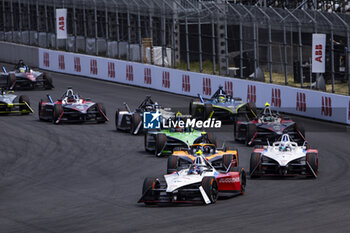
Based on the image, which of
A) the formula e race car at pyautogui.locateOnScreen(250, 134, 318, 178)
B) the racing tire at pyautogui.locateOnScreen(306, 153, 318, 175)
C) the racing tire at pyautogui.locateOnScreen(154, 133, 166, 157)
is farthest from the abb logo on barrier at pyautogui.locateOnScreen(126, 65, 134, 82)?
the racing tire at pyautogui.locateOnScreen(306, 153, 318, 175)

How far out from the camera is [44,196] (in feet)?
65.8

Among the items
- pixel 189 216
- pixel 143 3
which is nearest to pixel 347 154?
pixel 189 216

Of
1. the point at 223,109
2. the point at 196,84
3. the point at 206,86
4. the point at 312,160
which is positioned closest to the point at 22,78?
the point at 196,84

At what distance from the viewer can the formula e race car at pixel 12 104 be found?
1393 inches

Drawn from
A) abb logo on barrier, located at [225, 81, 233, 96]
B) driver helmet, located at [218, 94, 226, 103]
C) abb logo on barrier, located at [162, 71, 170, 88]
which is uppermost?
driver helmet, located at [218, 94, 226, 103]

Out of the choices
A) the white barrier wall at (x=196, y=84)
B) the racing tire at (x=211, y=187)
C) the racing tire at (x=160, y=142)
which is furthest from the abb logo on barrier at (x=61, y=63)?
the racing tire at (x=211, y=187)

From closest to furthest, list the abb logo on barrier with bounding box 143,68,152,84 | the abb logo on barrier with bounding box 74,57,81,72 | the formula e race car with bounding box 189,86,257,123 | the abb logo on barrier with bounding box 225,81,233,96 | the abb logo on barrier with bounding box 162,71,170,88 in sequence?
Answer: the formula e race car with bounding box 189,86,257,123 → the abb logo on barrier with bounding box 225,81,233,96 → the abb logo on barrier with bounding box 162,71,170,88 → the abb logo on barrier with bounding box 143,68,152,84 → the abb logo on barrier with bounding box 74,57,81,72

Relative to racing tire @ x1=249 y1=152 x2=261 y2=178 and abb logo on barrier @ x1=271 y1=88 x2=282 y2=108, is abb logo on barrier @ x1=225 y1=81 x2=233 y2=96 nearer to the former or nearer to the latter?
abb logo on barrier @ x1=271 y1=88 x2=282 y2=108

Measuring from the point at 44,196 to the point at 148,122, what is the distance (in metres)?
8.71

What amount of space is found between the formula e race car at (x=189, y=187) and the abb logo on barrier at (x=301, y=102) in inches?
616

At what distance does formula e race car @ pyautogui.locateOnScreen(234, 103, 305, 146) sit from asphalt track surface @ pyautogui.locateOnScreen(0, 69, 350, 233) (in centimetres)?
56

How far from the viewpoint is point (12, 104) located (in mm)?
35531

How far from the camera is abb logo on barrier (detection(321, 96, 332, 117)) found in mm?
32312

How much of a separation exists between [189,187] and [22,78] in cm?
2677
